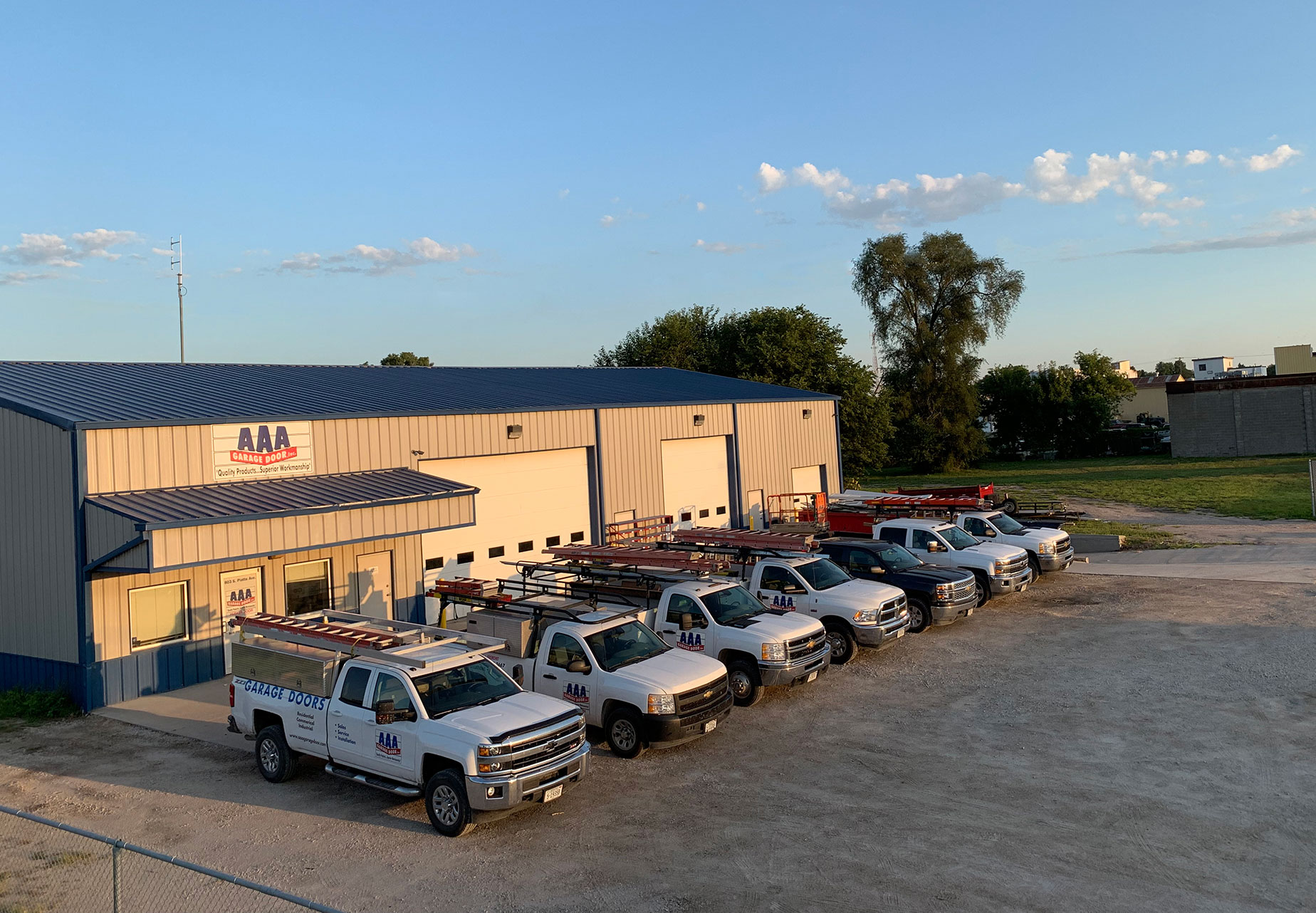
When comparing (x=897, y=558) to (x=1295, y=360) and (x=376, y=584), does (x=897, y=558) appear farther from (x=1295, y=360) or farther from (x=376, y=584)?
(x=1295, y=360)

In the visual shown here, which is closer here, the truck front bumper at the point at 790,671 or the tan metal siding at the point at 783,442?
the truck front bumper at the point at 790,671

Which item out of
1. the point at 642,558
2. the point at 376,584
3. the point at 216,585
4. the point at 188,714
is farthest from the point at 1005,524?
the point at 188,714

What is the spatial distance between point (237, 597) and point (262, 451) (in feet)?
8.84

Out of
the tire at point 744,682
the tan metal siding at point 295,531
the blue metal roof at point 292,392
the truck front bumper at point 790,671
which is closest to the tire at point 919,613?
the truck front bumper at point 790,671

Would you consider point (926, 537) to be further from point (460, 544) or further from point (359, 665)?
point (359, 665)

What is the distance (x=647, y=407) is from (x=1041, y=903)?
18964 millimetres

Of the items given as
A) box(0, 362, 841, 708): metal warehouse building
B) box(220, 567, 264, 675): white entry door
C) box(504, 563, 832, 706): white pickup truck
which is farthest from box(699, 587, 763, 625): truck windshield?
box(220, 567, 264, 675): white entry door

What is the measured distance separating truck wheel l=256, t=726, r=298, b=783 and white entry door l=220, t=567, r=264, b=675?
523 cm

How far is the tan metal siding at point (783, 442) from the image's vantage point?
29500 millimetres

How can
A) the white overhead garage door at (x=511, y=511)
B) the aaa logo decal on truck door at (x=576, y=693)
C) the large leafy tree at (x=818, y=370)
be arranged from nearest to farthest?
the aaa logo decal on truck door at (x=576, y=693) → the white overhead garage door at (x=511, y=511) → the large leafy tree at (x=818, y=370)

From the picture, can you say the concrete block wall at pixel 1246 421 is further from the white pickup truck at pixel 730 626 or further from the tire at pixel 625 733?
the tire at pixel 625 733

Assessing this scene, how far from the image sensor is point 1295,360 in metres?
85.6

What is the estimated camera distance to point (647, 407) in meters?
25.7

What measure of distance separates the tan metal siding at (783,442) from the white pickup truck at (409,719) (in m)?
18.4
